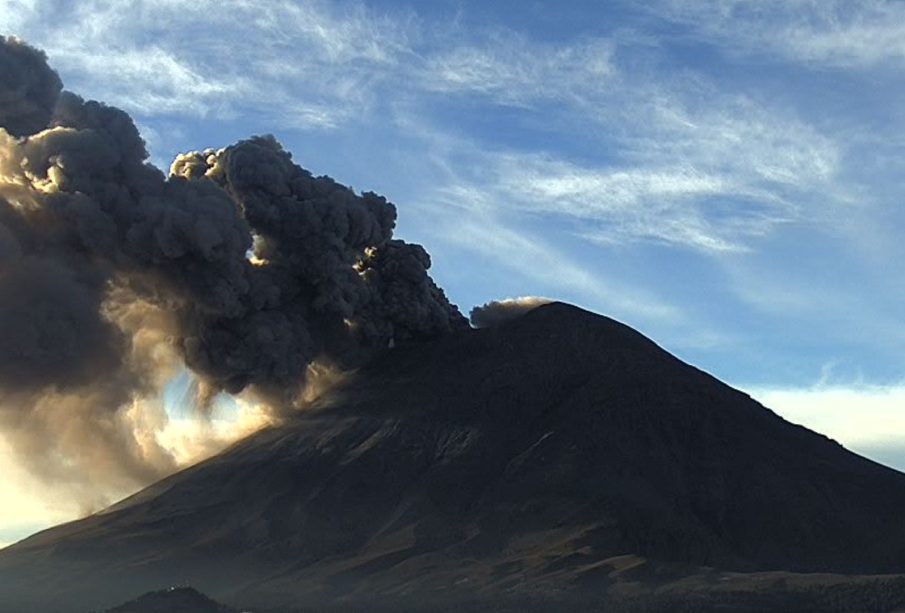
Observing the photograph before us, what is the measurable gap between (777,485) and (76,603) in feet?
208

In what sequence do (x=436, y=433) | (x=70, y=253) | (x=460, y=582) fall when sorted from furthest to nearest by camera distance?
(x=436, y=433) → (x=70, y=253) → (x=460, y=582)

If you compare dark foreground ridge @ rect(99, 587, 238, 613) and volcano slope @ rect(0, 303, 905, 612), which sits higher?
volcano slope @ rect(0, 303, 905, 612)

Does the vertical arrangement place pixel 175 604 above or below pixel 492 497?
below

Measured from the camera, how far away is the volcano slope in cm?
11550

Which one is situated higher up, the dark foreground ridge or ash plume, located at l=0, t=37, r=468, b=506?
ash plume, located at l=0, t=37, r=468, b=506

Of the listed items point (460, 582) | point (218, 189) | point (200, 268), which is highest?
point (218, 189)

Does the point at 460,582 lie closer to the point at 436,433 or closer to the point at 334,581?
the point at 334,581

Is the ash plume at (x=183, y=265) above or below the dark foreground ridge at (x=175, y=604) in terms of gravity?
above

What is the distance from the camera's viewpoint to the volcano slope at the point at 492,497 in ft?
379

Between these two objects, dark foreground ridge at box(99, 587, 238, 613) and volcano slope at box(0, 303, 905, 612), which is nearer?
dark foreground ridge at box(99, 587, 238, 613)

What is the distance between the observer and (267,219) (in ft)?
465

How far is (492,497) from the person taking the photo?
5054 inches

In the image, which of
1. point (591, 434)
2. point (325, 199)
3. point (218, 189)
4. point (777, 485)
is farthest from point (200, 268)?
point (777, 485)

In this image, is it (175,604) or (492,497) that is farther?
(492,497)
